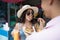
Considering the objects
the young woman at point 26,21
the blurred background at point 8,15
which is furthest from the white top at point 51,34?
the blurred background at point 8,15

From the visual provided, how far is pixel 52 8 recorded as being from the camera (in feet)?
2.24

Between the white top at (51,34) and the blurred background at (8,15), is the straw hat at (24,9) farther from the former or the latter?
the white top at (51,34)

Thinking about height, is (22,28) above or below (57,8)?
below

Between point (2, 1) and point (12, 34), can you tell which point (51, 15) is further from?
point (2, 1)

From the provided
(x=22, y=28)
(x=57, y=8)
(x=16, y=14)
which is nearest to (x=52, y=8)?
(x=57, y=8)

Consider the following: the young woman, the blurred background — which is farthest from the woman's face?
the blurred background

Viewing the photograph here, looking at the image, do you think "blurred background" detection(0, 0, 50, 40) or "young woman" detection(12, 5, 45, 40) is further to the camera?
"blurred background" detection(0, 0, 50, 40)

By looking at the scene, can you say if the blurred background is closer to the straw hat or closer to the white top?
the straw hat

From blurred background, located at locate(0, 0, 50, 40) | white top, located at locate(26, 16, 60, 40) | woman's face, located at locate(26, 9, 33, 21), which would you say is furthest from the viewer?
blurred background, located at locate(0, 0, 50, 40)

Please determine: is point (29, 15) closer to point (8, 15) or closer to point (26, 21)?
point (26, 21)

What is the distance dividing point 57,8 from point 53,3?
2 centimetres

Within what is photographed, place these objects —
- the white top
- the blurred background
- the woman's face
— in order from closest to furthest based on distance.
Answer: the white top, the woman's face, the blurred background

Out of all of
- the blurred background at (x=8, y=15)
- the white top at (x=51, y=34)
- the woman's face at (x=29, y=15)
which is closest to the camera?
the white top at (x=51, y=34)

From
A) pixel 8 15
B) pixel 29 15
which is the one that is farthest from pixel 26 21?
pixel 8 15
